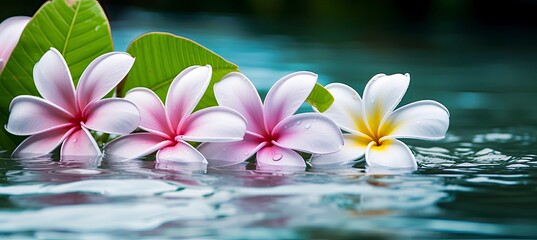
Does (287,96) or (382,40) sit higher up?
(382,40)

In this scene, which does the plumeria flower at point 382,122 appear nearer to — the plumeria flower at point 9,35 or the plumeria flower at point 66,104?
the plumeria flower at point 66,104

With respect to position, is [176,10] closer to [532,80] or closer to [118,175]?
[532,80]

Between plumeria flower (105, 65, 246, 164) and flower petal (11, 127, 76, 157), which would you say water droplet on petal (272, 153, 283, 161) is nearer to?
plumeria flower (105, 65, 246, 164)

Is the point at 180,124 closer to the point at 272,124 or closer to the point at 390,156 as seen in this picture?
the point at 272,124

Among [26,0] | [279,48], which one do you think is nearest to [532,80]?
[279,48]

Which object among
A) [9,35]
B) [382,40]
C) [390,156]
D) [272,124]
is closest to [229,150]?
[272,124]

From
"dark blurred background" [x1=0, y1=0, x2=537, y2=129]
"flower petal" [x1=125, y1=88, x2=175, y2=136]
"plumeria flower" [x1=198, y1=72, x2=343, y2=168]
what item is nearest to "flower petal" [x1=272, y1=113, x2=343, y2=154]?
"plumeria flower" [x1=198, y1=72, x2=343, y2=168]

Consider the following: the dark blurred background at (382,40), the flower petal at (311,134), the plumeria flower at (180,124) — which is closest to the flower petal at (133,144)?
the plumeria flower at (180,124)
